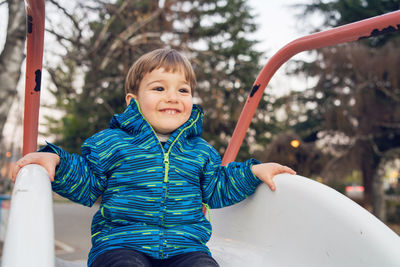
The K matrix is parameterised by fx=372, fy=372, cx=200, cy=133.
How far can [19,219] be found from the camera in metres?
0.59

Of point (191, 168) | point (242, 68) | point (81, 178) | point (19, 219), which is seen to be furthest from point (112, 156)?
point (242, 68)

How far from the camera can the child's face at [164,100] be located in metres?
1.14

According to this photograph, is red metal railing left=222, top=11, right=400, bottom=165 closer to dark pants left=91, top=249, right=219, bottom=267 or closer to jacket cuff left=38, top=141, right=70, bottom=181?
dark pants left=91, top=249, right=219, bottom=267

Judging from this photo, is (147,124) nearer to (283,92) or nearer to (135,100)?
(135,100)

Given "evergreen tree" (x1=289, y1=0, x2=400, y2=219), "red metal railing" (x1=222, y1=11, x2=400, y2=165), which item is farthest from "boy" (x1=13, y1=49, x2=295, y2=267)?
"evergreen tree" (x1=289, y1=0, x2=400, y2=219)

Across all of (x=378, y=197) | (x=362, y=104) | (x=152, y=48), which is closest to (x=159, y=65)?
(x=152, y=48)

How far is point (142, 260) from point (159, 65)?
0.58m

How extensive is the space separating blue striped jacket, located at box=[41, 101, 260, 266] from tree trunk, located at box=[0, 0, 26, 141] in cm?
206

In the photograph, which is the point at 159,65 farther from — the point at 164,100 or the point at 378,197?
the point at 378,197

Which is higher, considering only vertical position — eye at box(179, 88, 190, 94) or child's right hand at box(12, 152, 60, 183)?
eye at box(179, 88, 190, 94)

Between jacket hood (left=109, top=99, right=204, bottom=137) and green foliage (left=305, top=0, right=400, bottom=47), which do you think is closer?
jacket hood (left=109, top=99, right=204, bottom=137)

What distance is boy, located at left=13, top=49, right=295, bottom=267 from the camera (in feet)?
3.12

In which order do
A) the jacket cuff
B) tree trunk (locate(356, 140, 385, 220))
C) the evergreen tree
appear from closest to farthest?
the jacket cuff → the evergreen tree → tree trunk (locate(356, 140, 385, 220))

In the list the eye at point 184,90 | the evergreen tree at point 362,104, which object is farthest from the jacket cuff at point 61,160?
the evergreen tree at point 362,104
